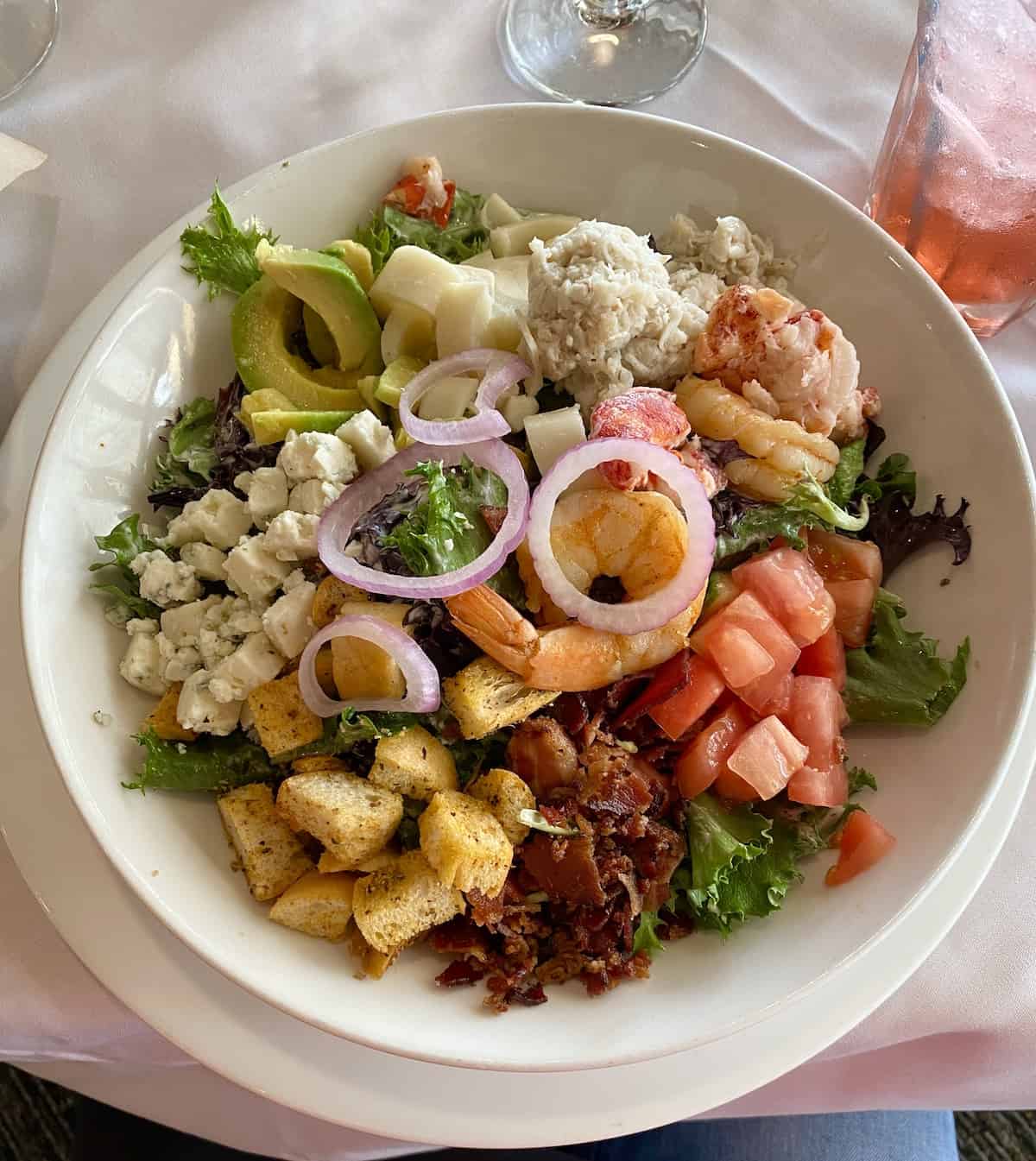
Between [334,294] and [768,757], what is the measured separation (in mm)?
1170

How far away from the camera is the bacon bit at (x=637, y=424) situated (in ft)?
5.49

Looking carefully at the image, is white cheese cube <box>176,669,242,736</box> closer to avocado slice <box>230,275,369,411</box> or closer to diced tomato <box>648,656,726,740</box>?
avocado slice <box>230,275,369,411</box>

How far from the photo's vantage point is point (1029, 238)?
2004mm

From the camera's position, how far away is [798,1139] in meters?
2.10

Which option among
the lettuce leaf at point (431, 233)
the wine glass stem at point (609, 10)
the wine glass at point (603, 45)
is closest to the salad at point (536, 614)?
the lettuce leaf at point (431, 233)

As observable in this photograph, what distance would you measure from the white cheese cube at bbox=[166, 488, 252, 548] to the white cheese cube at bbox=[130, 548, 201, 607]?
0.21 feet

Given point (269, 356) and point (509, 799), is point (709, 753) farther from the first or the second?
point (269, 356)

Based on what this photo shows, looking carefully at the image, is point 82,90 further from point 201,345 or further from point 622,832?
point 622,832

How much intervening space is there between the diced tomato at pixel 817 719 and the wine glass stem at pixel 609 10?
5.70 ft

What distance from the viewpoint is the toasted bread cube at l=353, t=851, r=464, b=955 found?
4.97 ft

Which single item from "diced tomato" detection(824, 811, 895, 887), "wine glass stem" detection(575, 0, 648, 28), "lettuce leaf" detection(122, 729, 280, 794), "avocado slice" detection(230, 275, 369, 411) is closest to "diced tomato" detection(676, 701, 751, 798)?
"diced tomato" detection(824, 811, 895, 887)

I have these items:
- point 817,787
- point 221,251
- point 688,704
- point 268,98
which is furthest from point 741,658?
point 268,98

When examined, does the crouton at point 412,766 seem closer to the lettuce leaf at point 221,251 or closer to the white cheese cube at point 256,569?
the white cheese cube at point 256,569

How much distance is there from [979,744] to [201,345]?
5.20ft
